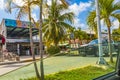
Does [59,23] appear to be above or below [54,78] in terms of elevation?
above

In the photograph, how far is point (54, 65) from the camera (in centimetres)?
663

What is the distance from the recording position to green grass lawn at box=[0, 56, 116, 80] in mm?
5751

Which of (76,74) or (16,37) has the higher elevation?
(16,37)

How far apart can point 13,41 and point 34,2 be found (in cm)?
3610

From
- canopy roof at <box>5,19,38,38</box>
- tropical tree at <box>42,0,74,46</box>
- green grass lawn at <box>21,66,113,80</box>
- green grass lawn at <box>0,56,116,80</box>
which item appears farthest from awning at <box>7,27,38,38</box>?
green grass lawn at <box>0,56,116,80</box>

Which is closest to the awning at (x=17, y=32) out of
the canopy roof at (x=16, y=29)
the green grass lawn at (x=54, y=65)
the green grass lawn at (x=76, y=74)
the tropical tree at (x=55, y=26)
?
the canopy roof at (x=16, y=29)

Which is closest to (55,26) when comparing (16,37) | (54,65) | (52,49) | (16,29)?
(52,49)

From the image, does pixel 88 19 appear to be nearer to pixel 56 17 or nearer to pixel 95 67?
pixel 95 67

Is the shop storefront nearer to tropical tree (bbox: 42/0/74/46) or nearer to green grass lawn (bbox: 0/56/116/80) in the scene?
tropical tree (bbox: 42/0/74/46)

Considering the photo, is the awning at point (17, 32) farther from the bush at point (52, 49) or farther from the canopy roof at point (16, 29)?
the bush at point (52, 49)

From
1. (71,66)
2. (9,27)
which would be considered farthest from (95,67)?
(9,27)

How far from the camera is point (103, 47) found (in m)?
7.34

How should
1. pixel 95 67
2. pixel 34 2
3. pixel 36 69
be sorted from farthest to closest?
pixel 95 67, pixel 34 2, pixel 36 69

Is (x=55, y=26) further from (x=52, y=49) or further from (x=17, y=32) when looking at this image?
(x=17, y=32)
